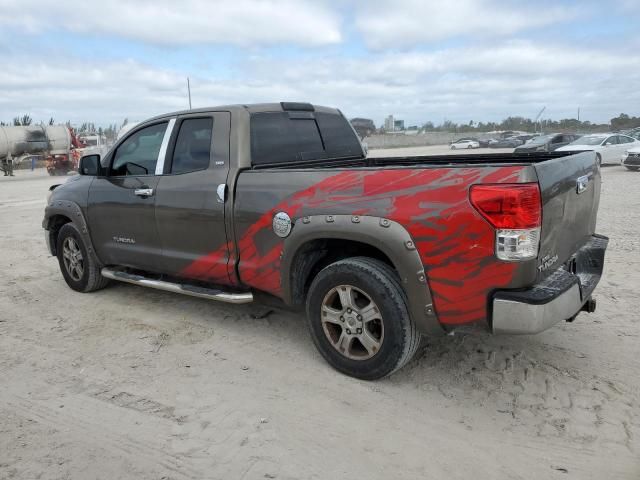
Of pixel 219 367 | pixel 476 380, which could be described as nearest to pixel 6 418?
pixel 219 367

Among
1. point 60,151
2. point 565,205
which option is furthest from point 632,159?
point 60,151

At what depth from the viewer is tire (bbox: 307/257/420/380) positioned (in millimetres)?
3297

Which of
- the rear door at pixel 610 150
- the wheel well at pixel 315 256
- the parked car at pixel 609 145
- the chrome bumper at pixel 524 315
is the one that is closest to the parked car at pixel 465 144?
the parked car at pixel 609 145

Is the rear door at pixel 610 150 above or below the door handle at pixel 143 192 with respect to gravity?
below

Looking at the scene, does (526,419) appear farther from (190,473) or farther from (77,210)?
(77,210)

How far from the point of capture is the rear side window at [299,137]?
4316mm

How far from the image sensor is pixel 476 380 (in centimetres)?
357

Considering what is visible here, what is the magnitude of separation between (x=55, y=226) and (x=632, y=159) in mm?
19080

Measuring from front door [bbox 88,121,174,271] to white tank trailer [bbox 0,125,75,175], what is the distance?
79.6 feet

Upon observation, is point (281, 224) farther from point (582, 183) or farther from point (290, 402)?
point (582, 183)

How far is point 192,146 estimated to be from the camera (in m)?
4.46

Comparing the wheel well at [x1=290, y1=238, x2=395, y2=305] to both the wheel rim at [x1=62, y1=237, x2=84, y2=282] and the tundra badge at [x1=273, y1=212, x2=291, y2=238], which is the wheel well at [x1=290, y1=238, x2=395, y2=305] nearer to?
the tundra badge at [x1=273, y1=212, x2=291, y2=238]

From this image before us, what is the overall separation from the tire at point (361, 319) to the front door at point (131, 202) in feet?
6.00

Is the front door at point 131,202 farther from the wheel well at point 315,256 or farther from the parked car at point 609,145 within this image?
the parked car at point 609,145
